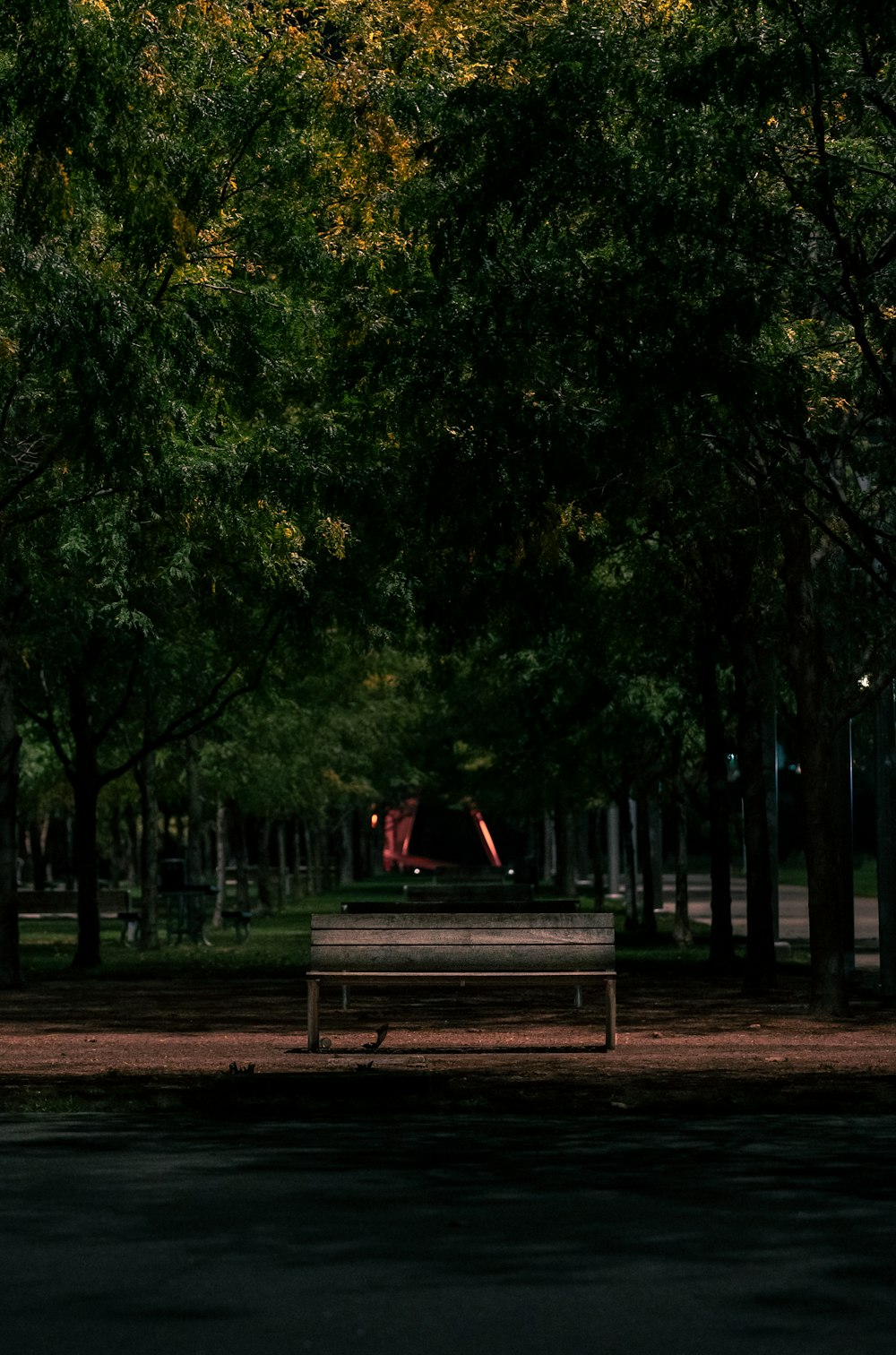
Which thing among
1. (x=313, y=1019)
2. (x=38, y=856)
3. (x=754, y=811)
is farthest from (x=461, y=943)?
(x=38, y=856)

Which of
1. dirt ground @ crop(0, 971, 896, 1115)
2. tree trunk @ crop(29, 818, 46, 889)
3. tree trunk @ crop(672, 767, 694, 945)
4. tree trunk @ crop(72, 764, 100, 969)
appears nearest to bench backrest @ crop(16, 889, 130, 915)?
tree trunk @ crop(672, 767, 694, 945)

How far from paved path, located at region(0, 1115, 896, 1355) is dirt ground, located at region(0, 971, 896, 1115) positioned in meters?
1.14

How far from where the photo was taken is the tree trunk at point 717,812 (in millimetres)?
26578

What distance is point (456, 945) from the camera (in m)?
15.1

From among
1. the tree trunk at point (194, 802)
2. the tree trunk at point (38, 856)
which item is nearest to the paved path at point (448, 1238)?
the tree trunk at point (194, 802)

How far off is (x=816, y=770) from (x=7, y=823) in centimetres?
1038

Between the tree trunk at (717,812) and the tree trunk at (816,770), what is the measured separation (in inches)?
246

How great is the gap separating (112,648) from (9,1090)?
16356mm

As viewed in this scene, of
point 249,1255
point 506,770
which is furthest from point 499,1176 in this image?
point 506,770

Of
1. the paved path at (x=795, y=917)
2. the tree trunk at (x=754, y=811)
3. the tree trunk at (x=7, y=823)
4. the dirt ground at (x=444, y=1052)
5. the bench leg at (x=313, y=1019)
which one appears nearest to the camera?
the dirt ground at (x=444, y=1052)

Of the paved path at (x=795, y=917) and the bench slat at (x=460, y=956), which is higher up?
the bench slat at (x=460, y=956)

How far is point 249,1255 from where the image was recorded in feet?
24.8

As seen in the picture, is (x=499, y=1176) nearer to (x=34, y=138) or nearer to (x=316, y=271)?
(x=34, y=138)

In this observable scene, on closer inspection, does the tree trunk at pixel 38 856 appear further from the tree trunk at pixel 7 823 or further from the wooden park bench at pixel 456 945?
the wooden park bench at pixel 456 945
